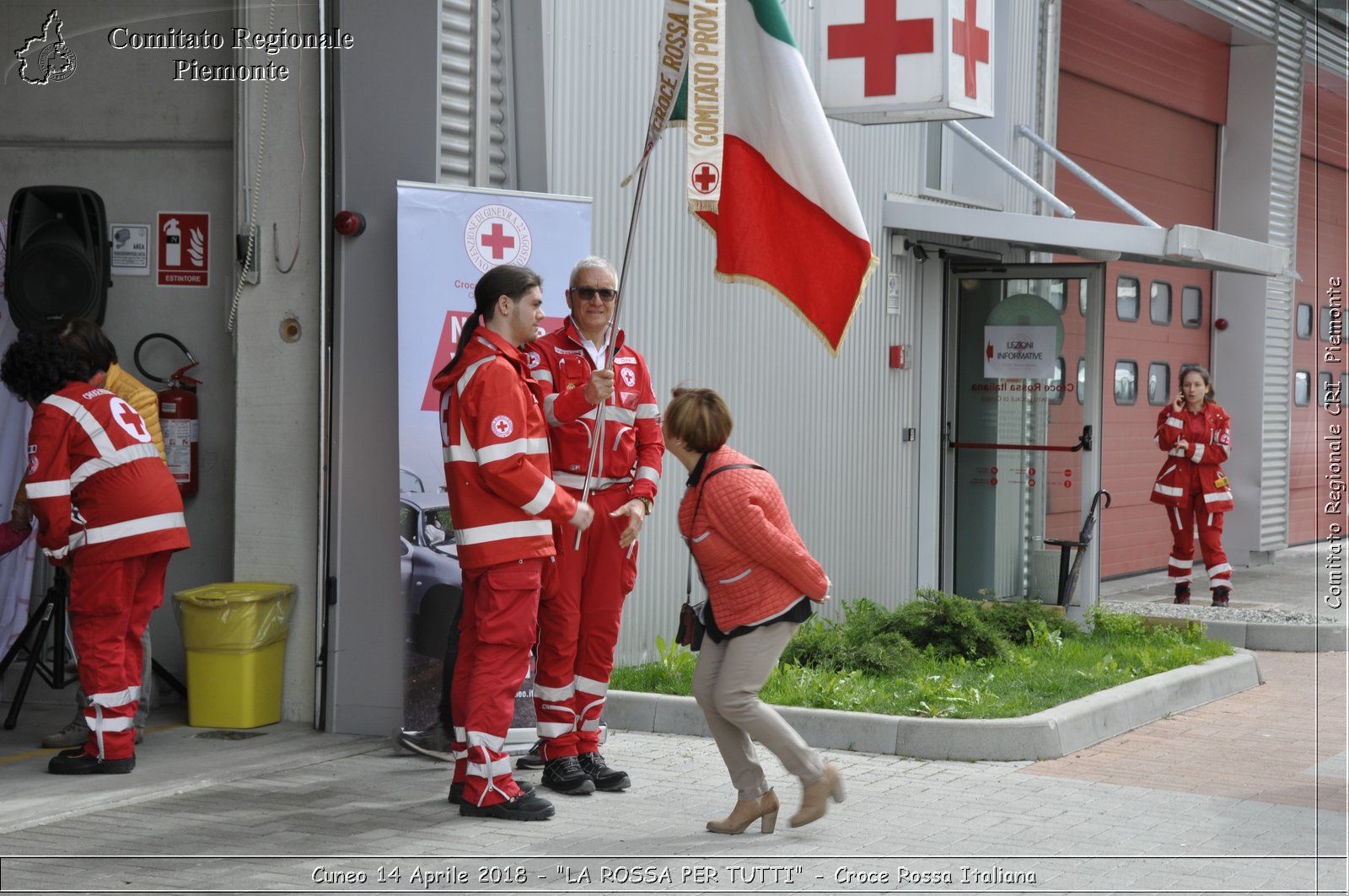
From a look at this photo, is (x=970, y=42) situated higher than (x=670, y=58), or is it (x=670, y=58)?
(x=970, y=42)

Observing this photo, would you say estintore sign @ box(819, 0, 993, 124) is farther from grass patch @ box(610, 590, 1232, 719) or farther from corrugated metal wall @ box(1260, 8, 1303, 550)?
corrugated metal wall @ box(1260, 8, 1303, 550)

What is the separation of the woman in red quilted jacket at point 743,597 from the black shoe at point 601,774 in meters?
0.76

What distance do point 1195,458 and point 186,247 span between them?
8.80 metres

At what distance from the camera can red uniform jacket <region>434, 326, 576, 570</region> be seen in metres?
6.15

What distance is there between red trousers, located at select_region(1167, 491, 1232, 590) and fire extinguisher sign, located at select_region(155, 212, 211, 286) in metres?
8.83

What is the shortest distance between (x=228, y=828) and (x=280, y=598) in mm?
1989

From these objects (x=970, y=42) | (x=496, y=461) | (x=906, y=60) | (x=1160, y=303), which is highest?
(x=970, y=42)

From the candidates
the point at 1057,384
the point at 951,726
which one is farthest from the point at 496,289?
the point at 1057,384

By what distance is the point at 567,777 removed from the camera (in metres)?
6.75

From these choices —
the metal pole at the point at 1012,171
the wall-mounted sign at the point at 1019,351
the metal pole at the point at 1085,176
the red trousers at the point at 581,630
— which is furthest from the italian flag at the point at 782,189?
the wall-mounted sign at the point at 1019,351

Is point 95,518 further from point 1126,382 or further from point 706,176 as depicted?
point 1126,382

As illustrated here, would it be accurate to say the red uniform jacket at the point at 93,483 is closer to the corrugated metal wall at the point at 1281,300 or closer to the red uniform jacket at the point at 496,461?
the red uniform jacket at the point at 496,461

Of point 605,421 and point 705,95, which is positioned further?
point 605,421

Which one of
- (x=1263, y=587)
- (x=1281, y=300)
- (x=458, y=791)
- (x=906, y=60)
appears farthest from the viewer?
(x=1281, y=300)
